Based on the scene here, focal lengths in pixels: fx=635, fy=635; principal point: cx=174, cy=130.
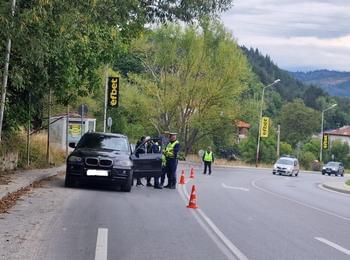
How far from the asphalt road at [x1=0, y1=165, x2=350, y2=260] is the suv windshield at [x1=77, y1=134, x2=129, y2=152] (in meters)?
1.71

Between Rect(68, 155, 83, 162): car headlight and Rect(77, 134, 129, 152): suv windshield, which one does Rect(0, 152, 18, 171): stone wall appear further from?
Rect(68, 155, 83, 162): car headlight

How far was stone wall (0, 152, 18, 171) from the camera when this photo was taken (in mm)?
20344

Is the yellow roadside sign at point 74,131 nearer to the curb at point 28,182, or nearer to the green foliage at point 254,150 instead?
the curb at point 28,182

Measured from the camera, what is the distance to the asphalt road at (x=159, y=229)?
8938 mm

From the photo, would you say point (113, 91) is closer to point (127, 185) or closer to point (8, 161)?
point (8, 161)

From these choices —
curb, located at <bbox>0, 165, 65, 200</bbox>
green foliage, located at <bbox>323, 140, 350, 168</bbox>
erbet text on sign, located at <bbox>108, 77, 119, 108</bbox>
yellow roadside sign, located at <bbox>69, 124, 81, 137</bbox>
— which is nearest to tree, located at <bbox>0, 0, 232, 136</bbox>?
curb, located at <bbox>0, 165, 65, 200</bbox>

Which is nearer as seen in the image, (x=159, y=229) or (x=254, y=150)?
(x=159, y=229)

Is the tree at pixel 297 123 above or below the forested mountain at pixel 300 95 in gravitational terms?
below

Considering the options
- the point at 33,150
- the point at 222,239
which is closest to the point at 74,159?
the point at 222,239

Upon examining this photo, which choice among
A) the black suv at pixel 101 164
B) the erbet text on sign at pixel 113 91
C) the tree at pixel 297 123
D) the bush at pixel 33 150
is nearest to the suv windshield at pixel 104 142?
the black suv at pixel 101 164

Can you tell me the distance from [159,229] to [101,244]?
6.41 feet

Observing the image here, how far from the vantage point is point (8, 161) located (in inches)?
835

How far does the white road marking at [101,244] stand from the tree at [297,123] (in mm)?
106289

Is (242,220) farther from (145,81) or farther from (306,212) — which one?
(145,81)
